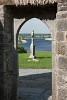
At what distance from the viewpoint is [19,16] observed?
798cm

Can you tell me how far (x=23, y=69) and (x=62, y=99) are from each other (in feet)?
30.2

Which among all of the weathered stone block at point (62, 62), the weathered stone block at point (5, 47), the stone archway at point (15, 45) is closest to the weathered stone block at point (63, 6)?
the stone archway at point (15, 45)

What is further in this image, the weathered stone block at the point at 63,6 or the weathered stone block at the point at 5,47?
the weathered stone block at the point at 5,47

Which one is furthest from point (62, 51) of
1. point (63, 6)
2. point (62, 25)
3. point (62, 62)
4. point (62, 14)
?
point (63, 6)

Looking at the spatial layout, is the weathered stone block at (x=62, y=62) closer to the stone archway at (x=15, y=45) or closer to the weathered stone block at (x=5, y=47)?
the stone archway at (x=15, y=45)

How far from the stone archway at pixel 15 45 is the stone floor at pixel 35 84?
50.5 inches

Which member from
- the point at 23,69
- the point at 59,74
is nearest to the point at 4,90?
the point at 59,74

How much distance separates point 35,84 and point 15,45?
339 cm

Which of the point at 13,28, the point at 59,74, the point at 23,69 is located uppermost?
the point at 13,28

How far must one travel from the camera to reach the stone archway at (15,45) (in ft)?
21.3

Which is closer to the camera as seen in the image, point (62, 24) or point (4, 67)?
point (62, 24)

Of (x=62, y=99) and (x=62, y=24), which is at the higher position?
(x=62, y=24)

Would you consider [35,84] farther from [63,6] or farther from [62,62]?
[63,6]

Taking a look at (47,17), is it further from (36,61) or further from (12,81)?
(36,61)
